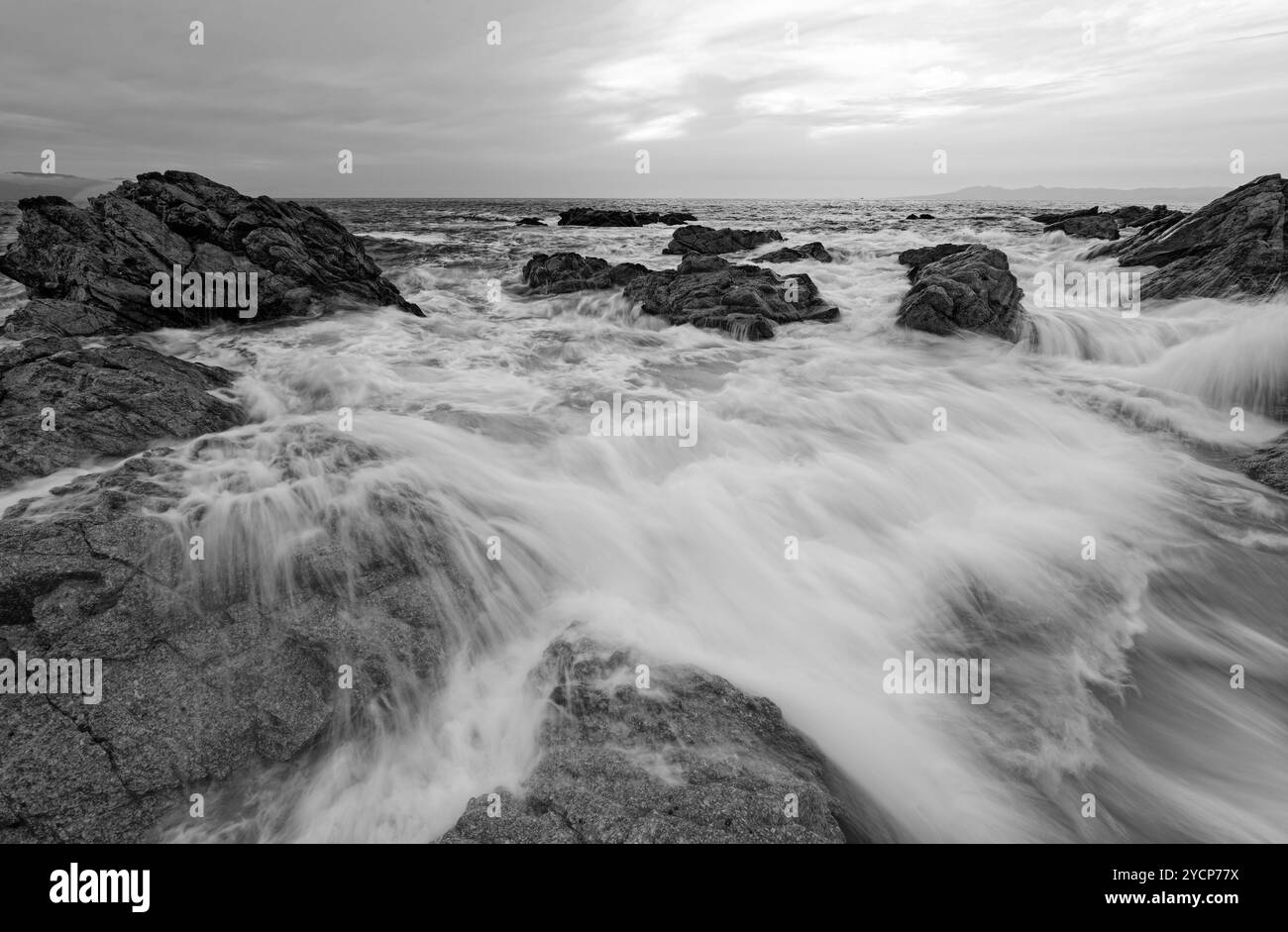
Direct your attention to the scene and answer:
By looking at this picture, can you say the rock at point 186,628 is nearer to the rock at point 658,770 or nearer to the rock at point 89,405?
the rock at point 89,405

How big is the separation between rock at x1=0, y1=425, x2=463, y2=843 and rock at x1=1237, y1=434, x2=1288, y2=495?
1129cm

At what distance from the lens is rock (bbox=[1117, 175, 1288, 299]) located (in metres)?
15.1

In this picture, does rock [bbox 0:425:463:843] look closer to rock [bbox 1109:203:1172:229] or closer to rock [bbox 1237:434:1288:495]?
rock [bbox 1237:434:1288:495]

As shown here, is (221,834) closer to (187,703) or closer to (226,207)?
Answer: (187,703)

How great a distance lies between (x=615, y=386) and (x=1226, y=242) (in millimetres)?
19510

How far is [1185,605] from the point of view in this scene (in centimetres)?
643

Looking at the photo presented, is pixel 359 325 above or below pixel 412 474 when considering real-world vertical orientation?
above

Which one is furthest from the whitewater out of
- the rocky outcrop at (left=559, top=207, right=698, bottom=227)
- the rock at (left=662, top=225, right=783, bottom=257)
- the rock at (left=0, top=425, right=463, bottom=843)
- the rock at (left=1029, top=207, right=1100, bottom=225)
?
the rocky outcrop at (left=559, top=207, right=698, bottom=227)

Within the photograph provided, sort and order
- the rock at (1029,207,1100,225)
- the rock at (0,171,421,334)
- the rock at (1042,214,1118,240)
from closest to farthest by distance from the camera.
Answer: the rock at (0,171,421,334), the rock at (1042,214,1118,240), the rock at (1029,207,1100,225)

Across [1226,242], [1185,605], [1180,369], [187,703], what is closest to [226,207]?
[187,703]

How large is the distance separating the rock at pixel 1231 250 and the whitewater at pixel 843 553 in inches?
136

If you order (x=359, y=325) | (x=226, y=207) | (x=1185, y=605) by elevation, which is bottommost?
(x=1185, y=605)

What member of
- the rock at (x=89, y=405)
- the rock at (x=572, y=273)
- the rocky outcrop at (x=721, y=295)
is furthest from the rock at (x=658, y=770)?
the rock at (x=572, y=273)

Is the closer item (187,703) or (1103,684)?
(187,703)
